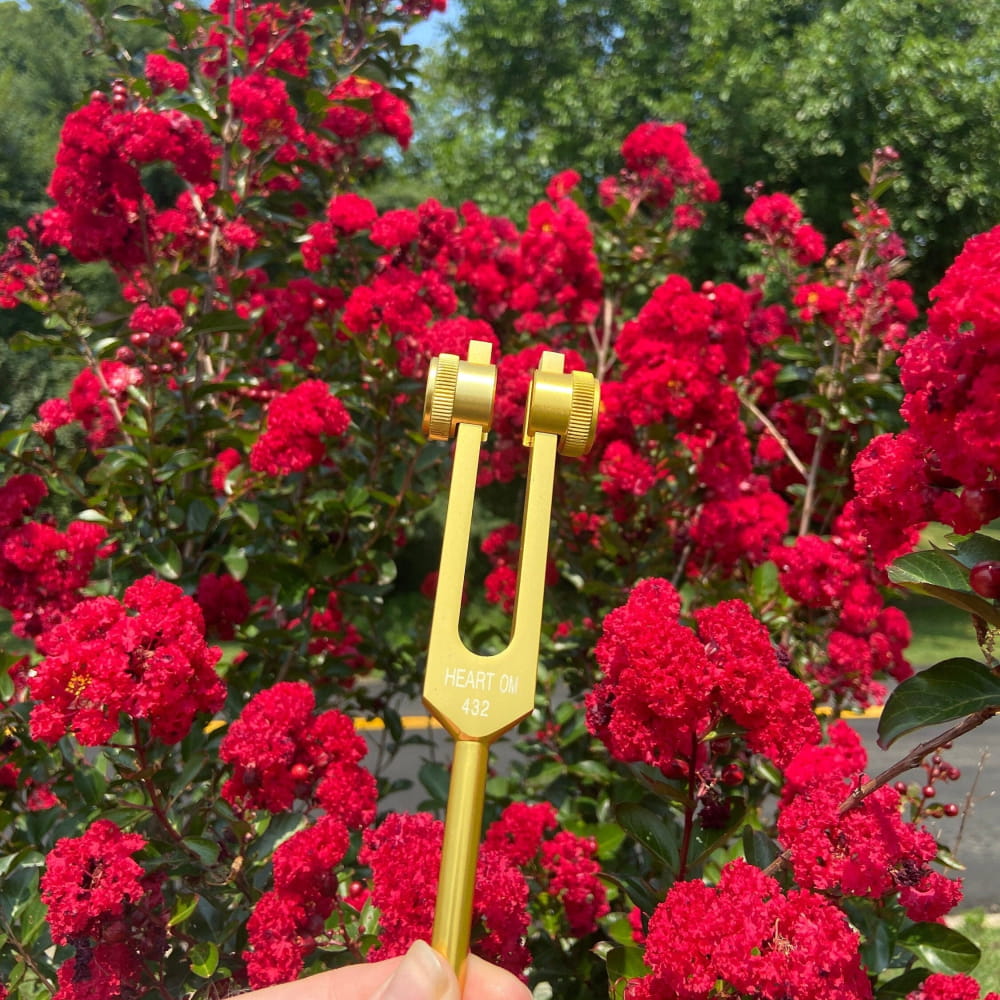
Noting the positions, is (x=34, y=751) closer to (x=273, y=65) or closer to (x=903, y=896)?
(x=903, y=896)

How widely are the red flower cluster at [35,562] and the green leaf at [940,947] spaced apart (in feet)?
5.90

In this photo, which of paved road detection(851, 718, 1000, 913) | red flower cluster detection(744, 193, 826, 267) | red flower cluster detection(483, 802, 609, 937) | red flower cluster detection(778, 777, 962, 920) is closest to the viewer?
red flower cluster detection(778, 777, 962, 920)

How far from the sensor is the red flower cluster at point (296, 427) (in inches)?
72.2

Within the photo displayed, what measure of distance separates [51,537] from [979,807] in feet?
18.3

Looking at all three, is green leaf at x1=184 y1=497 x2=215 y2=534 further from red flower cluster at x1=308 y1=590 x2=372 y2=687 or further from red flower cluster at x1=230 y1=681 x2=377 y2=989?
red flower cluster at x1=230 y1=681 x2=377 y2=989

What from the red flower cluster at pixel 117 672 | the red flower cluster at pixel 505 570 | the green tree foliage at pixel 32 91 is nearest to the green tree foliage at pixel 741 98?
the green tree foliage at pixel 32 91

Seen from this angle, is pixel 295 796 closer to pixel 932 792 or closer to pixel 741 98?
pixel 932 792

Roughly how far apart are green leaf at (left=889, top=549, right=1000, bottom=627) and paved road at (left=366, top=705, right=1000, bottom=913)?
2.57 m

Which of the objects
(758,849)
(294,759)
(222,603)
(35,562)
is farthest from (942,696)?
(35,562)

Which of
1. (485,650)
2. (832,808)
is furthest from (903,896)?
(485,650)

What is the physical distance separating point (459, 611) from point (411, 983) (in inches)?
11.7

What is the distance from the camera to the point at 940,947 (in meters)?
1.41

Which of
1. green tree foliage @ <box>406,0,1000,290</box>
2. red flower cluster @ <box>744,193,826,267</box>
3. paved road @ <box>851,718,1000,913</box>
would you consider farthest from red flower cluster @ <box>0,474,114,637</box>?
green tree foliage @ <box>406,0,1000,290</box>

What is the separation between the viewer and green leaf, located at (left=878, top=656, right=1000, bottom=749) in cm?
85
